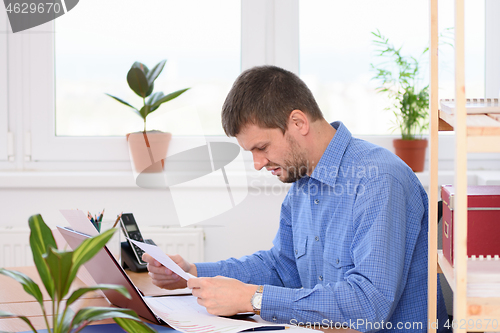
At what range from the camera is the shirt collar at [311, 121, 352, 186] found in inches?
49.8

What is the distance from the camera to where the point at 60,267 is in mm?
612

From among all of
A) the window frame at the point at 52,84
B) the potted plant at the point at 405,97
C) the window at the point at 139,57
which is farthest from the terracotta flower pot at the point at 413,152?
the window at the point at 139,57

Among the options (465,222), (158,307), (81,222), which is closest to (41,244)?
(81,222)

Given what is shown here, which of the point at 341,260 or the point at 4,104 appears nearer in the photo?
the point at 341,260

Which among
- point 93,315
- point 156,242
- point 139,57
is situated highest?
point 139,57

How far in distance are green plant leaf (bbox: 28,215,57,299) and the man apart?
426 mm

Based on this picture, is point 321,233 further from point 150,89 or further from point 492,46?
point 492,46

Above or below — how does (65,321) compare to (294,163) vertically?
below

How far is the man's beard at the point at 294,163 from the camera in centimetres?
130

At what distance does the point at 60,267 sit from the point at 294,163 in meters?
0.79

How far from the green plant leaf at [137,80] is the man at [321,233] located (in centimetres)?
88

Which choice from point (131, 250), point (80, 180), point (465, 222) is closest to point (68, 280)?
point (465, 222)

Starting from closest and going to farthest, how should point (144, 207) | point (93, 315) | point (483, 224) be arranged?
point (93, 315) → point (483, 224) → point (144, 207)

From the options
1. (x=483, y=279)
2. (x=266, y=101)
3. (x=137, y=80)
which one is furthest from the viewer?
(x=137, y=80)
